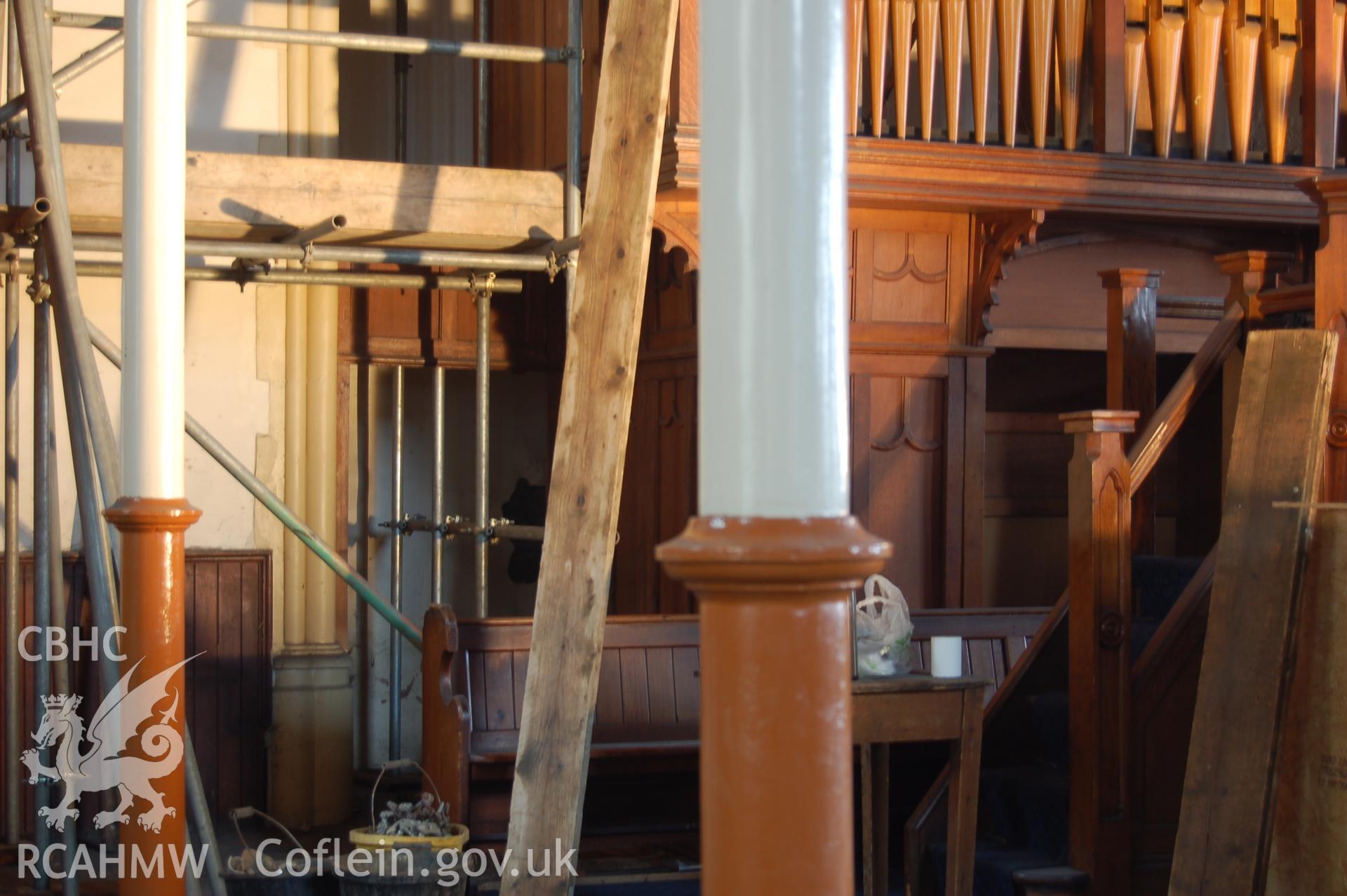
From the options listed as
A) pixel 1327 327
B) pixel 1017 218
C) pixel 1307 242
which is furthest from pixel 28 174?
pixel 1307 242

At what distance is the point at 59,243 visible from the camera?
4.40 m

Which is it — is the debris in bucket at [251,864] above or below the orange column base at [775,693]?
below

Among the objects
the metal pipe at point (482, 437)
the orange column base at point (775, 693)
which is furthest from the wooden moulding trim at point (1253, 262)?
the orange column base at point (775, 693)

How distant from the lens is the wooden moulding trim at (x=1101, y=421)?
15.7 ft

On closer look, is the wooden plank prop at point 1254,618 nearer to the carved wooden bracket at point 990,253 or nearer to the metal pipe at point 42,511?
the carved wooden bracket at point 990,253

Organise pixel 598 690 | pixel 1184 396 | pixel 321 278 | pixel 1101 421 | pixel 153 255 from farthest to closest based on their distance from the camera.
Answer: pixel 321 278 < pixel 598 690 < pixel 1184 396 < pixel 1101 421 < pixel 153 255

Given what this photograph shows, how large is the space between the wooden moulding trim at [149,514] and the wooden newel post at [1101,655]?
2.66 m

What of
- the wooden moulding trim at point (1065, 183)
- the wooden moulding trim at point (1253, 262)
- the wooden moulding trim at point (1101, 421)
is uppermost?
the wooden moulding trim at point (1065, 183)

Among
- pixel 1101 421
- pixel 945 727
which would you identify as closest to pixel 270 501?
pixel 945 727

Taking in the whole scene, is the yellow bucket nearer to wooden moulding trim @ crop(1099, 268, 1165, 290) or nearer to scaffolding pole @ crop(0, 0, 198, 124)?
scaffolding pole @ crop(0, 0, 198, 124)

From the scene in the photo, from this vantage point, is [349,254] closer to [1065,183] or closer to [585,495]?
[585,495]

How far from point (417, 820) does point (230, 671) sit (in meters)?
1.85

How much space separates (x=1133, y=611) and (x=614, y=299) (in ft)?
9.69

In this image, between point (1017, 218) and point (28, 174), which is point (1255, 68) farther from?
point (28, 174)
